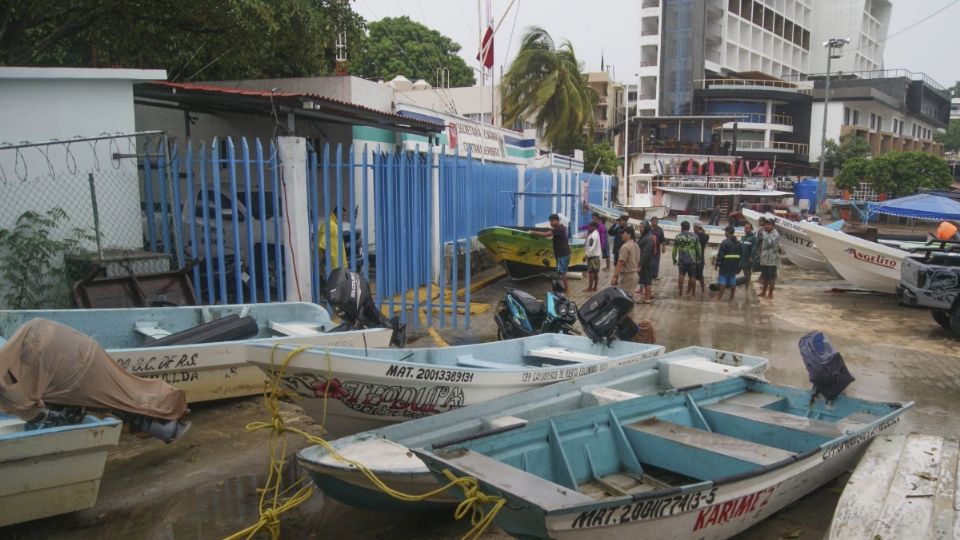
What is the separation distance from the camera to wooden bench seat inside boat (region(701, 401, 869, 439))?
5.06 metres

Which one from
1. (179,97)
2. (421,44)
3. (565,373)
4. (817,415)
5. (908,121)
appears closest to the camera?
(817,415)

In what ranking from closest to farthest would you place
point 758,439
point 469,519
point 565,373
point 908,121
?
point 469,519 → point 758,439 → point 565,373 → point 908,121

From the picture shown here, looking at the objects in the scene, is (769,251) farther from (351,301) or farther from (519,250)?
(351,301)

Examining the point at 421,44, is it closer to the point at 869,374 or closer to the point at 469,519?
the point at 869,374

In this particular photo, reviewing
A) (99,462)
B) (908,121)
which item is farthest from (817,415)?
(908,121)

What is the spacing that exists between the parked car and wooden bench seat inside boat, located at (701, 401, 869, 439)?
22.3ft

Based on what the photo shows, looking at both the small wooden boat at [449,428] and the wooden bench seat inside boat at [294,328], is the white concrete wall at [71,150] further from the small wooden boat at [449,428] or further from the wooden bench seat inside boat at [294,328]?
the small wooden boat at [449,428]

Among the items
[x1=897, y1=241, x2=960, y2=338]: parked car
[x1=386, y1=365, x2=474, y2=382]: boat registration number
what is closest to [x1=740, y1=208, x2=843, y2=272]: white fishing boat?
[x1=897, y1=241, x2=960, y2=338]: parked car

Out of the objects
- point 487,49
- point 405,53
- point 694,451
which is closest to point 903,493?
point 694,451

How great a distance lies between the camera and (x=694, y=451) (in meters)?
4.63

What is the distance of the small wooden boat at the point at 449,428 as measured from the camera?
413 cm

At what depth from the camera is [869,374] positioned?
29.0 feet

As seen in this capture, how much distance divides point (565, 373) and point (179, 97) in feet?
24.9

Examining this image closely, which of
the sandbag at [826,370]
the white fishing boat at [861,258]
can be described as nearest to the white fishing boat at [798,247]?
the white fishing boat at [861,258]
